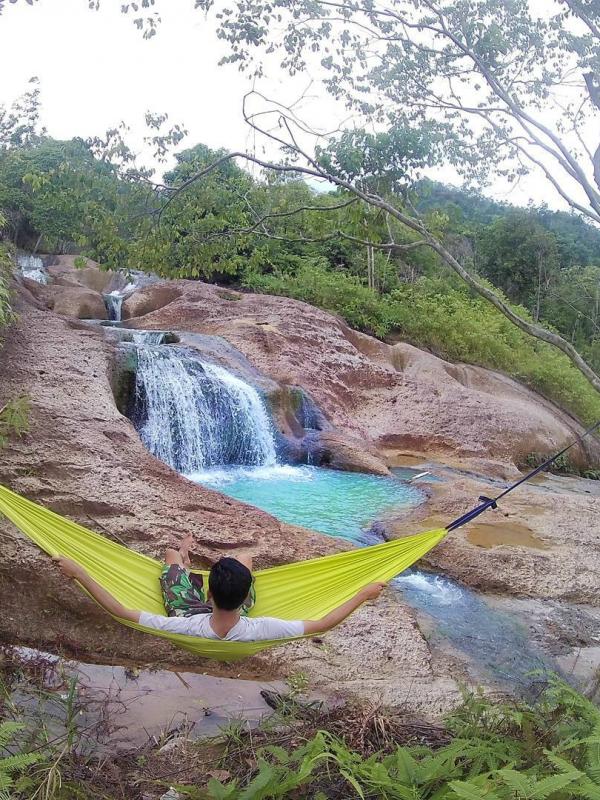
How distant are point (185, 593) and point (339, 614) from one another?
0.62 metres

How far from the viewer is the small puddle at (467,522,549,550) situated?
16.1 feet

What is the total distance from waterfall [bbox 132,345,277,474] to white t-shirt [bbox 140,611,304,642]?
5252 millimetres

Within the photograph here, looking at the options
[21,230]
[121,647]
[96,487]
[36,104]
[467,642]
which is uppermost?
[36,104]

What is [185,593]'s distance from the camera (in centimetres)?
247

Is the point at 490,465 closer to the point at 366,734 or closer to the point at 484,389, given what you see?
the point at 484,389

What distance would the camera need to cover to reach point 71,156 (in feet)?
14.7

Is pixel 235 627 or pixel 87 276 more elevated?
pixel 87 276

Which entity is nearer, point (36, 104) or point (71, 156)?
point (71, 156)

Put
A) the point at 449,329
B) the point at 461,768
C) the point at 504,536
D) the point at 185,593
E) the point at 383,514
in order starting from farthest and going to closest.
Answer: the point at 449,329
the point at 383,514
the point at 504,536
the point at 185,593
the point at 461,768

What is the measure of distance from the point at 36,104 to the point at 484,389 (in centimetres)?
1894

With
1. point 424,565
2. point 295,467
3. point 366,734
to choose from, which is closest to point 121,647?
point 366,734

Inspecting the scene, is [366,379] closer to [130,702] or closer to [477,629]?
[477,629]

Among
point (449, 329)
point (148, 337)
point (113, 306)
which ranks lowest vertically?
point (148, 337)

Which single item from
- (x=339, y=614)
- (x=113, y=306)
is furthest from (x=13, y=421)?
(x=113, y=306)
